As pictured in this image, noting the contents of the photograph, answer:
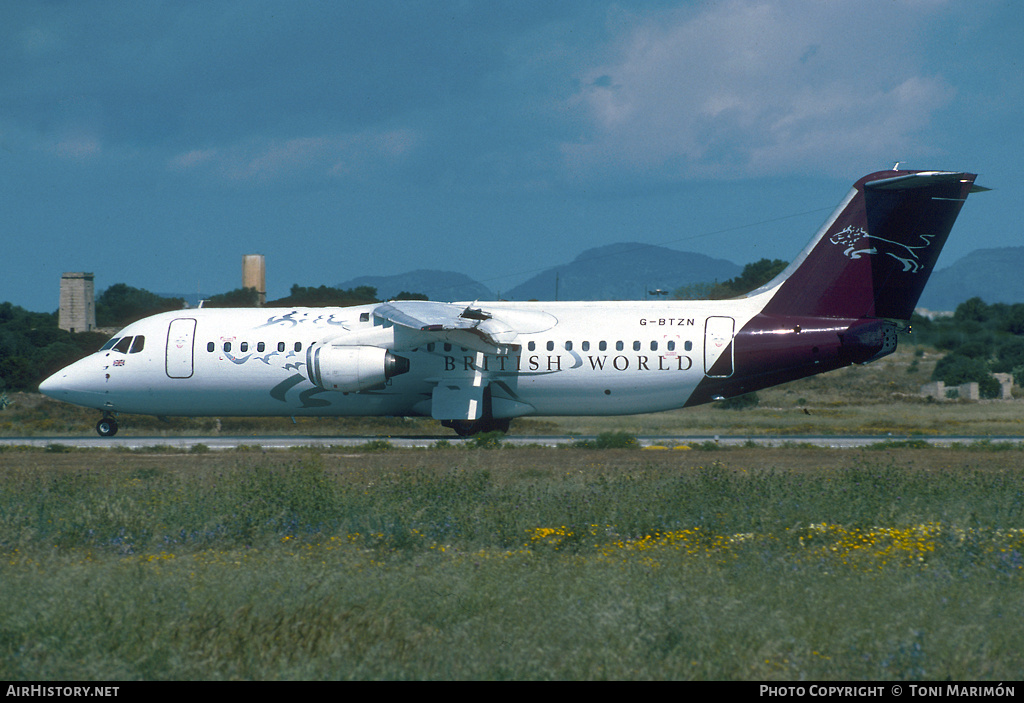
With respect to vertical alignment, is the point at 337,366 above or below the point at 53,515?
above

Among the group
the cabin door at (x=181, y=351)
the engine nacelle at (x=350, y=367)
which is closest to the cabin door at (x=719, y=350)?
the engine nacelle at (x=350, y=367)

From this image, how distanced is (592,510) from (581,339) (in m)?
13.6

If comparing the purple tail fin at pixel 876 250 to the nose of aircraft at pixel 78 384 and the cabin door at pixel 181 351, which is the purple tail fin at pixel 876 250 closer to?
the cabin door at pixel 181 351

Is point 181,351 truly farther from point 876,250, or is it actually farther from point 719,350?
point 876,250

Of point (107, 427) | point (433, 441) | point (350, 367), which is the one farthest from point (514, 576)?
point (107, 427)

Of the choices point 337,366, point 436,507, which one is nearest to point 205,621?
point 436,507

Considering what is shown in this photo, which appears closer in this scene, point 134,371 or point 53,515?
point 53,515

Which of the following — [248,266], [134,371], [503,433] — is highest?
[248,266]

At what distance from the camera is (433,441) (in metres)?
26.8

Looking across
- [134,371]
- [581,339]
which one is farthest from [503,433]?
[134,371]
